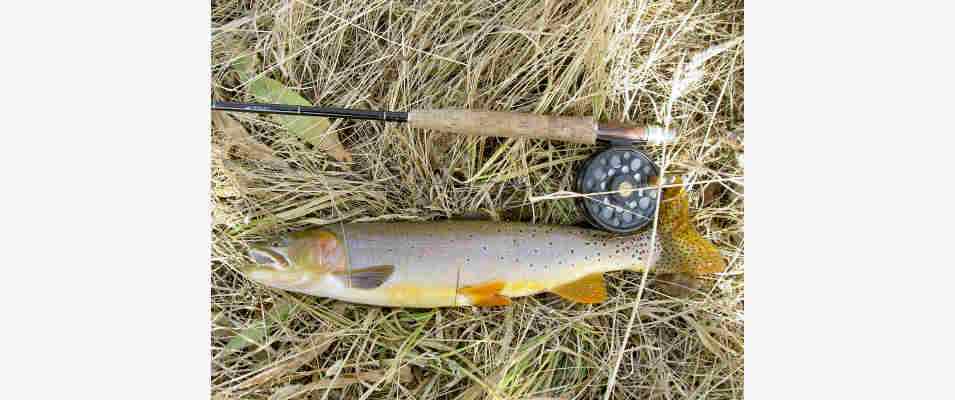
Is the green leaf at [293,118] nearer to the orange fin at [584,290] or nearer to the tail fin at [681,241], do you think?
the orange fin at [584,290]

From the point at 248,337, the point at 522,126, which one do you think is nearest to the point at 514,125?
the point at 522,126

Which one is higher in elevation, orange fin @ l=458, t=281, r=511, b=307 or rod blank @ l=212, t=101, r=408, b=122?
rod blank @ l=212, t=101, r=408, b=122

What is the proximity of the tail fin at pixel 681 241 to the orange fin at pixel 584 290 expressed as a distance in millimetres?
260

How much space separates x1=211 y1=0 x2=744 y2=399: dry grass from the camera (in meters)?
2.39

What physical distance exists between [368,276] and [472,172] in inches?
23.3

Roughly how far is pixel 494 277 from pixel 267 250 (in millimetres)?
857

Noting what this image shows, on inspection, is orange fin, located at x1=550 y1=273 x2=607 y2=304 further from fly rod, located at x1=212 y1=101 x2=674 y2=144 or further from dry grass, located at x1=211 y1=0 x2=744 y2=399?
fly rod, located at x1=212 y1=101 x2=674 y2=144

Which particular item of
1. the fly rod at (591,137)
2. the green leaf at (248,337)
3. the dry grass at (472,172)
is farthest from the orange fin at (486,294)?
the green leaf at (248,337)

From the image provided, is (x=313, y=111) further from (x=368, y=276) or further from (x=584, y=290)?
(x=584, y=290)

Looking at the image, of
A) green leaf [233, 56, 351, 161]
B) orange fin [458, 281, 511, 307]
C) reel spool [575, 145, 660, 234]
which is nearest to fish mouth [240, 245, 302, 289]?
green leaf [233, 56, 351, 161]

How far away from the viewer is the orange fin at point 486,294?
2.28 meters

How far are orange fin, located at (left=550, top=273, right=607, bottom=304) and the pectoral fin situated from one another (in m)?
0.65

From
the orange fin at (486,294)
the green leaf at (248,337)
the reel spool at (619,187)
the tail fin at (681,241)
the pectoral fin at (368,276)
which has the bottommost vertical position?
the green leaf at (248,337)

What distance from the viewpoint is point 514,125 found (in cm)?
228
